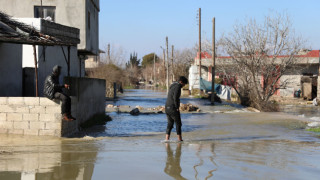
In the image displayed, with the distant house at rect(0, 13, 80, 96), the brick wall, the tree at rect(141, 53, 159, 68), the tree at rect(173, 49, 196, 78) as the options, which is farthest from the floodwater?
the tree at rect(141, 53, 159, 68)

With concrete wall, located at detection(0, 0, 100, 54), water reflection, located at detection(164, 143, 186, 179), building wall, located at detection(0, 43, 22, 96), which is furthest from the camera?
concrete wall, located at detection(0, 0, 100, 54)

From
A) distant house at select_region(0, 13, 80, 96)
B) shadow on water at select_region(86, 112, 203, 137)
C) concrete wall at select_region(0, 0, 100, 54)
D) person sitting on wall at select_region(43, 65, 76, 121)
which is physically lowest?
shadow on water at select_region(86, 112, 203, 137)

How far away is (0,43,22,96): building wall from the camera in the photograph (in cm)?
1443

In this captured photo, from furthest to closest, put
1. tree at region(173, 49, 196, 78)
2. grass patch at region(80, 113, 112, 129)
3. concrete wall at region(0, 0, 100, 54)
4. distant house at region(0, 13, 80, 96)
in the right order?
tree at region(173, 49, 196, 78), concrete wall at region(0, 0, 100, 54), grass patch at region(80, 113, 112, 129), distant house at region(0, 13, 80, 96)

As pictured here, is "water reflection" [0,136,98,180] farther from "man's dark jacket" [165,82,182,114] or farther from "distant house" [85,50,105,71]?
"distant house" [85,50,105,71]

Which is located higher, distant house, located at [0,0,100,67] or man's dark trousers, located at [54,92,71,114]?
distant house, located at [0,0,100,67]

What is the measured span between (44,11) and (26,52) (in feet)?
28.1

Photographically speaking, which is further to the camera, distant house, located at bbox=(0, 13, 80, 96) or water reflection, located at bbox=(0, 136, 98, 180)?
distant house, located at bbox=(0, 13, 80, 96)

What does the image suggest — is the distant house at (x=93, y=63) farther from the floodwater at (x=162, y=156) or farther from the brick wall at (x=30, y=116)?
the brick wall at (x=30, y=116)

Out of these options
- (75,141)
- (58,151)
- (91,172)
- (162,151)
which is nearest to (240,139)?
(162,151)

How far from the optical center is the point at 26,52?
1644cm

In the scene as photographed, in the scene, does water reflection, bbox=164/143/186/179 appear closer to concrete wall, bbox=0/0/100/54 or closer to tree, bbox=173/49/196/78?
concrete wall, bbox=0/0/100/54

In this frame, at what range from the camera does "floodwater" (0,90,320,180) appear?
23.9 ft

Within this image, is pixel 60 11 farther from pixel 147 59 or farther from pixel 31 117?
pixel 147 59
